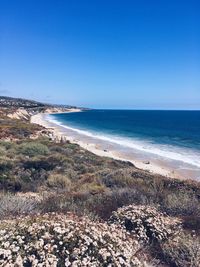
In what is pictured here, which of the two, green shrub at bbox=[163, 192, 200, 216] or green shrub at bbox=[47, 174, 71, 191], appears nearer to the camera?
green shrub at bbox=[163, 192, 200, 216]

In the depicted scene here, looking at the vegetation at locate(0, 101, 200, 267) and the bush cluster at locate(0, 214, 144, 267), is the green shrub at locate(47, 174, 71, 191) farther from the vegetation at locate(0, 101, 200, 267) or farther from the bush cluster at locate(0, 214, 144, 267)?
the bush cluster at locate(0, 214, 144, 267)

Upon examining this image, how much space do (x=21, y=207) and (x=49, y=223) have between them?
1860mm

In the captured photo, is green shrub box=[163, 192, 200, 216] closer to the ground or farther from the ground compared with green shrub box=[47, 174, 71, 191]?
farther from the ground

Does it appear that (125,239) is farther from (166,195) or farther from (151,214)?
(166,195)

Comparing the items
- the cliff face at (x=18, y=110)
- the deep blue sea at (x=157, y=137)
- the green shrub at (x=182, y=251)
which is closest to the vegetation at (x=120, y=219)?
the green shrub at (x=182, y=251)

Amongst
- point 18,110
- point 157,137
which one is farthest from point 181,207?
point 18,110

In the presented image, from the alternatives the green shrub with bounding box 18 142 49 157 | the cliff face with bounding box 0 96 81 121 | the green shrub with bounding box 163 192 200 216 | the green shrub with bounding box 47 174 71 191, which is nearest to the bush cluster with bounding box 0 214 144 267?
the green shrub with bounding box 163 192 200 216

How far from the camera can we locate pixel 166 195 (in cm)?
792

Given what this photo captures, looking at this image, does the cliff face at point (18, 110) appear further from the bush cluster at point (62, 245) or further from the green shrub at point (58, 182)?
the bush cluster at point (62, 245)

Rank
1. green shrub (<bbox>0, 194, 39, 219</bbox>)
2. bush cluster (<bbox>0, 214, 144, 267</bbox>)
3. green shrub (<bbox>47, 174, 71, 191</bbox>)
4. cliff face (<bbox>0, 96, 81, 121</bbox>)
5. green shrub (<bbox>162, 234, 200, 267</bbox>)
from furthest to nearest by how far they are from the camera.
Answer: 1. cliff face (<bbox>0, 96, 81, 121</bbox>)
2. green shrub (<bbox>47, 174, 71, 191</bbox>)
3. green shrub (<bbox>0, 194, 39, 219</bbox>)
4. green shrub (<bbox>162, 234, 200, 267</bbox>)
5. bush cluster (<bbox>0, 214, 144, 267</bbox>)

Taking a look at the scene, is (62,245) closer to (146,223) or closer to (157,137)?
(146,223)

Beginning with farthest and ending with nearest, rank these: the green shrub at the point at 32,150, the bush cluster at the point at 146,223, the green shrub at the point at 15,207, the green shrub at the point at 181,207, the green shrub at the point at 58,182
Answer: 1. the green shrub at the point at 32,150
2. the green shrub at the point at 58,182
3. the green shrub at the point at 181,207
4. the green shrub at the point at 15,207
5. the bush cluster at the point at 146,223

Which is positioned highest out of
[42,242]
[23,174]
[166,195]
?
[42,242]

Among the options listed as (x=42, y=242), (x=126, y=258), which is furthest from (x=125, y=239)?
(x=42, y=242)
